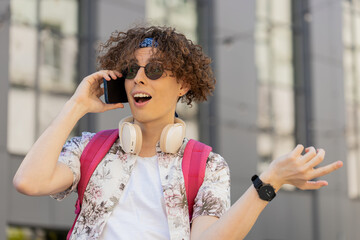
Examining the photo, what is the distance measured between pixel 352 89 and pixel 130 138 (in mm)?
18620

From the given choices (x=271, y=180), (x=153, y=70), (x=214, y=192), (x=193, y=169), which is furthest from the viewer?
(x=153, y=70)

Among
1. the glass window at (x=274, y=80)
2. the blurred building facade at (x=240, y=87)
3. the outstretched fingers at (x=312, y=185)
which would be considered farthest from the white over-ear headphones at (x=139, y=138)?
the glass window at (x=274, y=80)

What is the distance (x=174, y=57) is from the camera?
3213 mm

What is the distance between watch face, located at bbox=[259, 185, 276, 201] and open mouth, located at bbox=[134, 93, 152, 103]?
828 millimetres

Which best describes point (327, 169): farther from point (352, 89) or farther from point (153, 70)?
point (352, 89)

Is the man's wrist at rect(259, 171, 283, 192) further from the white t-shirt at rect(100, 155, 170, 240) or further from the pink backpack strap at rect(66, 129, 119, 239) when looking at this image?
the pink backpack strap at rect(66, 129, 119, 239)

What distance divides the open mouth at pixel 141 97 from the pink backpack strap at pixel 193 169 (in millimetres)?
303

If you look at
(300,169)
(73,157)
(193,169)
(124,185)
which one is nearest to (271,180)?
(300,169)

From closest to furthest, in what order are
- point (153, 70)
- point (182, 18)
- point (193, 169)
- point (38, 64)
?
point (193, 169)
point (153, 70)
point (38, 64)
point (182, 18)

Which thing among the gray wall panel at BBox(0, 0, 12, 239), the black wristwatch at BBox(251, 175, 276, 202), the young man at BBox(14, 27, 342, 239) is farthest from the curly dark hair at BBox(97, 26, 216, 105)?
the gray wall panel at BBox(0, 0, 12, 239)

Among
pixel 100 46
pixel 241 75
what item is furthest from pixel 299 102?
pixel 100 46

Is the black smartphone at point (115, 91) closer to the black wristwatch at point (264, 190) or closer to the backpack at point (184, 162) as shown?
the backpack at point (184, 162)

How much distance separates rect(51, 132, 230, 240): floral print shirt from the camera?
2.95 m

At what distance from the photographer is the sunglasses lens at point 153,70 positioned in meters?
3.18
